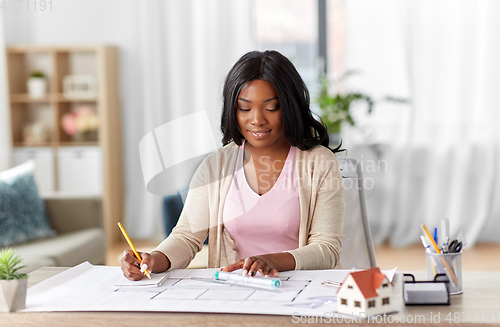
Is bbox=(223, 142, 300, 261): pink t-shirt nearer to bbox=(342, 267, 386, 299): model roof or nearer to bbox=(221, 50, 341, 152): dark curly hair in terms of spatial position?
bbox=(221, 50, 341, 152): dark curly hair

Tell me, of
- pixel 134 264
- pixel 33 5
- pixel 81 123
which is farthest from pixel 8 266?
pixel 33 5

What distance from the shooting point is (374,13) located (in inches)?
144

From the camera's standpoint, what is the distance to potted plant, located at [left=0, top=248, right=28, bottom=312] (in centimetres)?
91

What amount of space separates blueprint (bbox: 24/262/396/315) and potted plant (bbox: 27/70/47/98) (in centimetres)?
296

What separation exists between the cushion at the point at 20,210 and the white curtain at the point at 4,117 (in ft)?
2.87

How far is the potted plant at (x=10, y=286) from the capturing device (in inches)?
35.9

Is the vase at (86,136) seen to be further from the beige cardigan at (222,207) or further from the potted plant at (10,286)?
the potted plant at (10,286)

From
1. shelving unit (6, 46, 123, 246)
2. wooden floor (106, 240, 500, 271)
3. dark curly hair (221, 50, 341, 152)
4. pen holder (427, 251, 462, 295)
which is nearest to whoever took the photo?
pen holder (427, 251, 462, 295)

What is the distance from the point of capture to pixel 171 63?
391cm

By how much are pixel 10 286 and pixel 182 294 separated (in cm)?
29

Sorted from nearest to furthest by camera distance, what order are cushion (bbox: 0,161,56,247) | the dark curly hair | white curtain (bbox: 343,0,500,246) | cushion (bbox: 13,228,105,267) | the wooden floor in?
the dark curly hair
cushion (bbox: 13,228,105,267)
cushion (bbox: 0,161,56,247)
the wooden floor
white curtain (bbox: 343,0,500,246)

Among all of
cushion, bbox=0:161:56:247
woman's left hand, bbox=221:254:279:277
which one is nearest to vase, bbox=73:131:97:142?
cushion, bbox=0:161:56:247

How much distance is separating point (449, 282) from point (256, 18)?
10.6 feet

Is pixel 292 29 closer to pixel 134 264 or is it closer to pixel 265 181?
pixel 265 181
